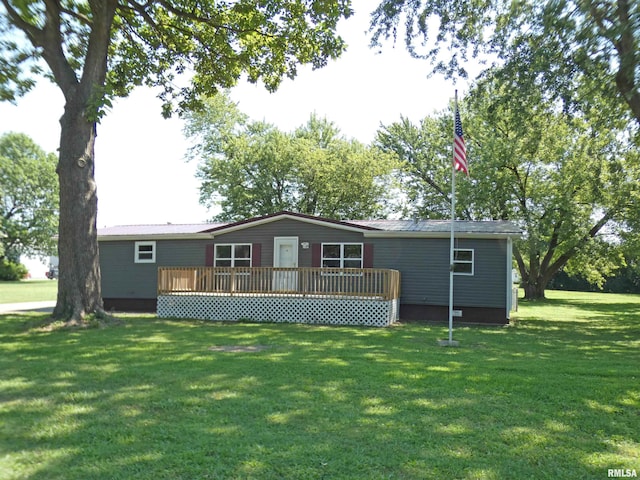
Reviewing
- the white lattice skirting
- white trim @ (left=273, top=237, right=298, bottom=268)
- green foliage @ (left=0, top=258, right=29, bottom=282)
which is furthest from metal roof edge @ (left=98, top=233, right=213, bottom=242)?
green foliage @ (left=0, top=258, right=29, bottom=282)

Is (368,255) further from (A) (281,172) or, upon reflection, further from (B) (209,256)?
(A) (281,172)

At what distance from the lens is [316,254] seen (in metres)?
16.4

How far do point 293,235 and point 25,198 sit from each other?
4045cm

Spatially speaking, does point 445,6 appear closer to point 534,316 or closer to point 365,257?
point 365,257

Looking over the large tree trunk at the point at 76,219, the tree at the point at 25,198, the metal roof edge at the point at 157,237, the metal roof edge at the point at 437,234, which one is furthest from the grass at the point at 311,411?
the tree at the point at 25,198

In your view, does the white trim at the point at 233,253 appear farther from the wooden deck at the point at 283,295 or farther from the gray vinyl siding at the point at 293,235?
the wooden deck at the point at 283,295

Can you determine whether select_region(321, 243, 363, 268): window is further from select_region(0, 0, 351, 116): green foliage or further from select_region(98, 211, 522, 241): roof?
select_region(0, 0, 351, 116): green foliage

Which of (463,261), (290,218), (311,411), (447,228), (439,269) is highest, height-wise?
(290,218)

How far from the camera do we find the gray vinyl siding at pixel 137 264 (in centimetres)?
1800

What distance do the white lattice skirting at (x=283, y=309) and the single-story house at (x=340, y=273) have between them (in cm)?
3

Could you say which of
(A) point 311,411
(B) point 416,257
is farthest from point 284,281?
(A) point 311,411

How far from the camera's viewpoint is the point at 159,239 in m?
18.4

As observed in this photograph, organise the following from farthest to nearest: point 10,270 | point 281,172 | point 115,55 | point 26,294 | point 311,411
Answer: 1. point 10,270
2. point 281,172
3. point 26,294
4. point 115,55
5. point 311,411

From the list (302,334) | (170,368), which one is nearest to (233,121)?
(302,334)
